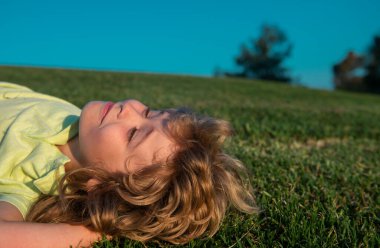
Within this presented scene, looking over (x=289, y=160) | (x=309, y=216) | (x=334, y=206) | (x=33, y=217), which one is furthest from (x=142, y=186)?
(x=289, y=160)

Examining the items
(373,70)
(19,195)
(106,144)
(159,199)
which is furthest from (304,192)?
(373,70)

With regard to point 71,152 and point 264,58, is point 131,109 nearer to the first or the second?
point 71,152

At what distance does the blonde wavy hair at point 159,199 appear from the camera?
93.1 inches

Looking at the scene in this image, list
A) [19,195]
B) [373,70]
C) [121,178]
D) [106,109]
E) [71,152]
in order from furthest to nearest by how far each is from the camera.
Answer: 1. [373,70]
2. [71,152]
3. [106,109]
4. [121,178]
5. [19,195]

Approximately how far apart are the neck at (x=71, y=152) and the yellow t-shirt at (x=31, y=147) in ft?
0.14

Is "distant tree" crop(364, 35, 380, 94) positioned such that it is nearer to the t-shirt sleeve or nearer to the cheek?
the cheek

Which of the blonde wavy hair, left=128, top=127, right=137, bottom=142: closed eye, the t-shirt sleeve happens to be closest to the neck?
the blonde wavy hair

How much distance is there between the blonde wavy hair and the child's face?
59 millimetres

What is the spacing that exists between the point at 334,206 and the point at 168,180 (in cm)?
113

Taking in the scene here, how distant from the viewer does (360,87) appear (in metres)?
46.5

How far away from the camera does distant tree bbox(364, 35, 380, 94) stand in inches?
1775

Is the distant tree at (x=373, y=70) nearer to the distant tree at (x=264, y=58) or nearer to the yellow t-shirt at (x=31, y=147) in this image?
the distant tree at (x=264, y=58)

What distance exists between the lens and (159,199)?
101 inches

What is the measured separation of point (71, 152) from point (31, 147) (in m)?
0.27
